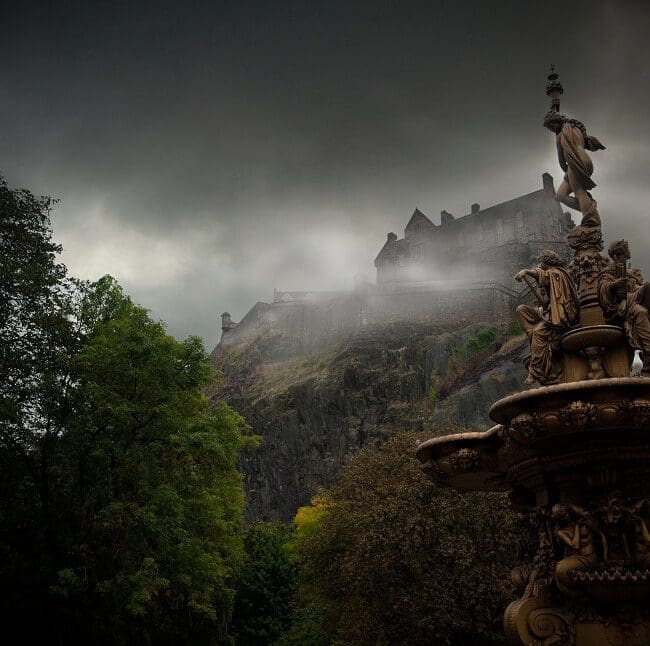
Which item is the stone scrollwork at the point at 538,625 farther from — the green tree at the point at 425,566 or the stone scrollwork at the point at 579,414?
the green tree at the point at 425,566

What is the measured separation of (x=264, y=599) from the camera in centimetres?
3431

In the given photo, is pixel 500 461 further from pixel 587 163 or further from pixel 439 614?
pixel 439 614

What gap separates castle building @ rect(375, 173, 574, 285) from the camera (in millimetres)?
79250

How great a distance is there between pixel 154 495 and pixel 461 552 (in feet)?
28.3

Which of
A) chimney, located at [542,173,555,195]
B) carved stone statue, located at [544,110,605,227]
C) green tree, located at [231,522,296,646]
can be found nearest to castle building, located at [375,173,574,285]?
chimney, located at [542,173,555,195]

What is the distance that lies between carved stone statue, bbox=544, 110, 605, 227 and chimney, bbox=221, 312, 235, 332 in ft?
312

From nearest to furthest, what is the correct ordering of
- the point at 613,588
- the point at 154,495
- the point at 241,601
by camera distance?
1. the point at 613,588
2. the point at 154,495
3. the point at 241,601

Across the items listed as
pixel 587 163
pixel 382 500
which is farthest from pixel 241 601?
pixel 587 163

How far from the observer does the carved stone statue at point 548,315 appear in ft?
25.4

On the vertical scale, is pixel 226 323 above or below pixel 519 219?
below

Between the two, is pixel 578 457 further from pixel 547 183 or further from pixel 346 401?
pixel 547 183

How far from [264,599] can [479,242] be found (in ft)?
203

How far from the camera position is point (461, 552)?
60.7 ft

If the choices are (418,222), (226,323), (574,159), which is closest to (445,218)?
(418,222)
